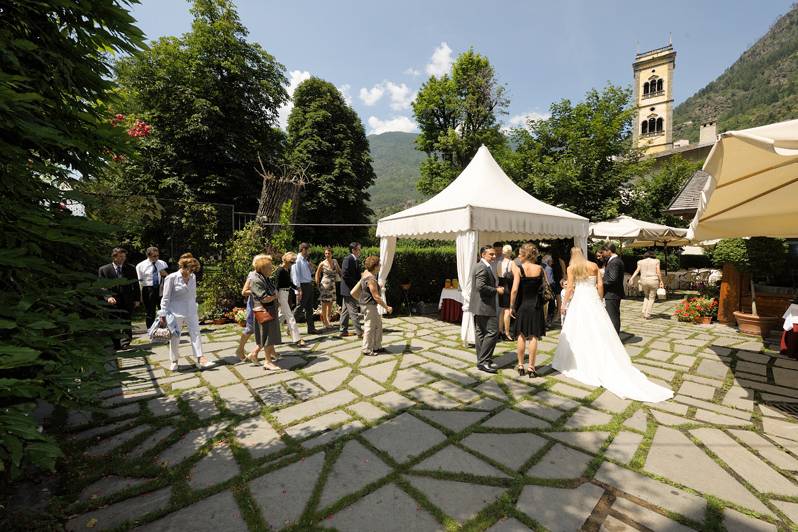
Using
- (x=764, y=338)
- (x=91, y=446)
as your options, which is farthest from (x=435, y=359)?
(x=764, y=338)

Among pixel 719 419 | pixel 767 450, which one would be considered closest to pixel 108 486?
Result: pixel 767 450

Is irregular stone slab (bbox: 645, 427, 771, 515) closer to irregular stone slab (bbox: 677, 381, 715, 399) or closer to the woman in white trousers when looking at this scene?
irregular stone slab (bbox: 677, 381, 715, 399)

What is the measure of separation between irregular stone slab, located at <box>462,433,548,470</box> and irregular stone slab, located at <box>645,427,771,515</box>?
88 cm

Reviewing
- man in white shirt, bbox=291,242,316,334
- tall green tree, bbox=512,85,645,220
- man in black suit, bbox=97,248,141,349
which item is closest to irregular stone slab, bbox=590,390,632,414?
man in white shirt, bbox=291,242,316,334

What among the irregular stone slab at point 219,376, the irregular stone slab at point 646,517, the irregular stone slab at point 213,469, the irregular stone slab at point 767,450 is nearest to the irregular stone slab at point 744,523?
the irregular stone slab at point 646,517

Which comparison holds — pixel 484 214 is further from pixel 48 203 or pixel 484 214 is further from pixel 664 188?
pixel 664 188

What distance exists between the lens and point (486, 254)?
509cm

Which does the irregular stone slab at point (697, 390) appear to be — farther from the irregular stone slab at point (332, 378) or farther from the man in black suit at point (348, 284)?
the man in black suit at point (348, 284)

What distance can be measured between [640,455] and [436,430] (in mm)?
1800

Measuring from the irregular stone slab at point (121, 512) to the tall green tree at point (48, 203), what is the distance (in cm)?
81

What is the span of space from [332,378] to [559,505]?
3139 millimetres

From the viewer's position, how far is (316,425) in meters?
3.35

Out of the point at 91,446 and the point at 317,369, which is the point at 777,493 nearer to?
the point at 317,369

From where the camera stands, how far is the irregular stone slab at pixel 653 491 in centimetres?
221
